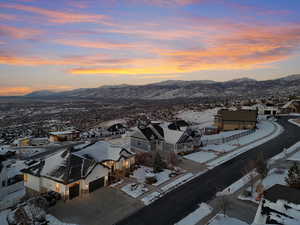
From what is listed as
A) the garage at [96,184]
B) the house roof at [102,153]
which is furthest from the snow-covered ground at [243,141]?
the garage at [96,184]

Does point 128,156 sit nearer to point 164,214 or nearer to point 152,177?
point 152,177

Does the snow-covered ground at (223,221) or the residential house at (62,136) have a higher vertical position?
the snow-covered ground at (223,221)

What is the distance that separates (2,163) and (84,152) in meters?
10.2

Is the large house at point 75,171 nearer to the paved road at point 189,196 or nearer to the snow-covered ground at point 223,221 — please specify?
the paved road at point 189,196

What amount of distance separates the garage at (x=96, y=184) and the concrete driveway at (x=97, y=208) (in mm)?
676

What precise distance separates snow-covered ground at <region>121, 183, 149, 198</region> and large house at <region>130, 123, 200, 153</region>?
12.7 metres

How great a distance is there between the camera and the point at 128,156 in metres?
26.2

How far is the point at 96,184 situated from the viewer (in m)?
21.2

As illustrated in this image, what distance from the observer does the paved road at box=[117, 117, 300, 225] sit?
15859mm

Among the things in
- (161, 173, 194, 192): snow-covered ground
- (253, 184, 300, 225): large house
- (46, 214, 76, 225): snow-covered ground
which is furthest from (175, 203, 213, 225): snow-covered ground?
(46, 214, 76, 225): snow-covered ground

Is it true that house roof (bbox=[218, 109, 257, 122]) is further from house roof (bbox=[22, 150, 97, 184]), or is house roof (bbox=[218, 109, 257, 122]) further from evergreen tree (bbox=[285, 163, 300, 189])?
house roof (bbox=[22, 150, 97, 184])

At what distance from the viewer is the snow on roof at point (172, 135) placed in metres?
33.3

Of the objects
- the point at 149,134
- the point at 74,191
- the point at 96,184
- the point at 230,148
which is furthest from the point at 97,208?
the point at 230,148

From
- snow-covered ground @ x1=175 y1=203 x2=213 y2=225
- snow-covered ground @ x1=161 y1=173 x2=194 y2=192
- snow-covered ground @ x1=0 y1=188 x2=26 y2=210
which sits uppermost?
snow-covered ground @ x1=175 y1=203 x2=213 y2=225
